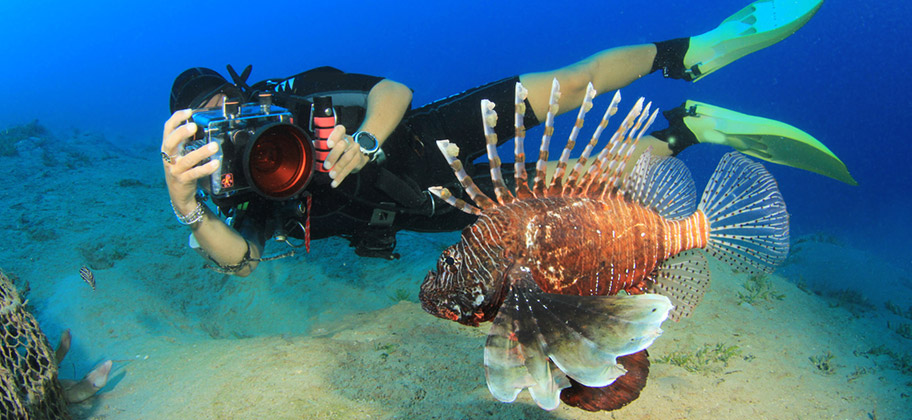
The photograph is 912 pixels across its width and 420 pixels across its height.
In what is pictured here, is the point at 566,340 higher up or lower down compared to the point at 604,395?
higher up

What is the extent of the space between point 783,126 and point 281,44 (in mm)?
106880

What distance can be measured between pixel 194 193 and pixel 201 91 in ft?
3.50

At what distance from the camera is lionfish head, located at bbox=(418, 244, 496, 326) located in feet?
6.06

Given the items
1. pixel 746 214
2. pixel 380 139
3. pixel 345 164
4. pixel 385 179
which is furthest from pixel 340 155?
pixel 746 214

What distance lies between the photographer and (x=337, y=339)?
10.5 ft

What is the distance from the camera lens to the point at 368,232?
3838mm

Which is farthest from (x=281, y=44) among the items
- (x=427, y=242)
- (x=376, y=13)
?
(x=427, y=242)

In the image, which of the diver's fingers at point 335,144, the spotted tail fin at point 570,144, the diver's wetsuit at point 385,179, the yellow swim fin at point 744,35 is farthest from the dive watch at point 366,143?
the yellow swim fin at point 744,35

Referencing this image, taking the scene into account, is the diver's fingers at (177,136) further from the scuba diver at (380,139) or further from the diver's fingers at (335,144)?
the diver's fingers at (335,144)

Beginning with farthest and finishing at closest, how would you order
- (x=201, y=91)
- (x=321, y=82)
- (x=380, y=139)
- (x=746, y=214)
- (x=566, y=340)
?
(x=321, y=82) → (x=380, y=139) → (x=201, y=91) → (x=746, y=214) → (x=566, y=340)

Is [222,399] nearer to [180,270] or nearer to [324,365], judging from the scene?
[324,365]

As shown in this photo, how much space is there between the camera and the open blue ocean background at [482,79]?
5316 millimetres

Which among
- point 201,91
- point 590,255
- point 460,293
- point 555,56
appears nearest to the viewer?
point 590,255

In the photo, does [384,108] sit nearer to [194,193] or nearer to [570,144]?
[194,193]
